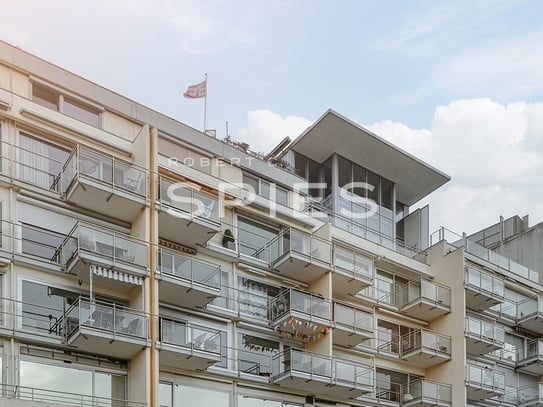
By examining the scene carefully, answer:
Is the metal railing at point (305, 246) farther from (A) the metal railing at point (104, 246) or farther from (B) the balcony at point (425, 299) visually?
(A) the metal railing at point (104, 246)

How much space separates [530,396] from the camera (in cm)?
4194

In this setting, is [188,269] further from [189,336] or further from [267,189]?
[267,189]

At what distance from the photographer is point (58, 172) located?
27.8 meters

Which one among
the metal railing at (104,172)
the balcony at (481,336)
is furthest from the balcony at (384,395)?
the metal railing at (104,172)

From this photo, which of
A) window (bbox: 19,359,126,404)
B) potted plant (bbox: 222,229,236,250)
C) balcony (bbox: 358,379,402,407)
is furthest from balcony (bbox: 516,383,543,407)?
window (bbox: 19,359,126,404)

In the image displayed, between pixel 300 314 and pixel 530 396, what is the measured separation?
16939 millimetres

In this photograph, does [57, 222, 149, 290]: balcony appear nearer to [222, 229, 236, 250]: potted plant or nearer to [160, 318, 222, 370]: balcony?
[160, 318, 222, 370]: balcony

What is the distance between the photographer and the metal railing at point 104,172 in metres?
26.9

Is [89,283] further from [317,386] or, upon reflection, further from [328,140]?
[328,140]

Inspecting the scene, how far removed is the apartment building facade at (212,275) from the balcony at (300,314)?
62 millimetres

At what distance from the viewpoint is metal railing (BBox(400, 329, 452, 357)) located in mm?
36562

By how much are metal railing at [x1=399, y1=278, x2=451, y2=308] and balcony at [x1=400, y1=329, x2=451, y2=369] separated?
147cm

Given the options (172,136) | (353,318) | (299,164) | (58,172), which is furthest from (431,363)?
(58,172)

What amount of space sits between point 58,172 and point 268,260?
925 centimetres
